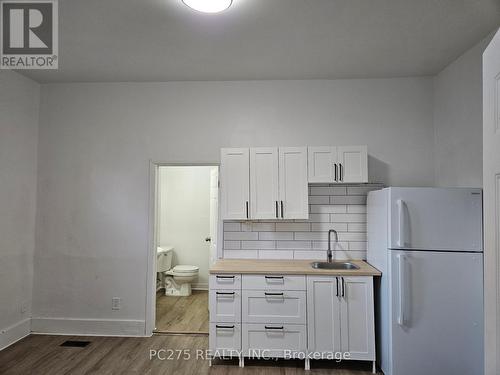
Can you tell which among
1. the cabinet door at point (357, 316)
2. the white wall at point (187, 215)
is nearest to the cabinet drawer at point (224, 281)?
the cabinet door at point (357, 316)

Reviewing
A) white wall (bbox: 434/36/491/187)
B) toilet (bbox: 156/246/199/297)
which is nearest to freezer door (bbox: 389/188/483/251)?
white wall (bbox: 434/36/491/187)

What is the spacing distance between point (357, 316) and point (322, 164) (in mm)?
1473

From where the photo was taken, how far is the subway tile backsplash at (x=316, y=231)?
3572 millimetres

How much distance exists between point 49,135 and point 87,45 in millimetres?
1461

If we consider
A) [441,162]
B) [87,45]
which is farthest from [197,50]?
[441,162]

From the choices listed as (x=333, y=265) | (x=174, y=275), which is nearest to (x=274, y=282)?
(x=333, y=265)

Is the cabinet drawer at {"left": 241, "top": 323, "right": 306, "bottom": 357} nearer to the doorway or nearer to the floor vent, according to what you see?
the floor vent

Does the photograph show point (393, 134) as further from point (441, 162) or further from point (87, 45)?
point (87, 45)

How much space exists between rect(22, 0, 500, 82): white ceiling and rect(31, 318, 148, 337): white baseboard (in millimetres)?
2766

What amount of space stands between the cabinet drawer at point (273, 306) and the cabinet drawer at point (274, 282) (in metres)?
0.05

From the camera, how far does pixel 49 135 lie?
384 cm

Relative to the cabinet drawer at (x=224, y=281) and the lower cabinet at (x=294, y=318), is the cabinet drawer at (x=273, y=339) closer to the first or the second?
the lower cabinet at (x=294, y=318)

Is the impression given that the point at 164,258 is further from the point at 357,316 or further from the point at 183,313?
the point at 357,316

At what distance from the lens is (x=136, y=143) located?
3775 millimetres
